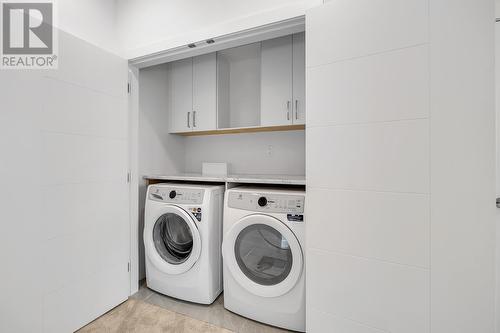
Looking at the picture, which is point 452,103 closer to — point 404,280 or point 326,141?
point 326,141

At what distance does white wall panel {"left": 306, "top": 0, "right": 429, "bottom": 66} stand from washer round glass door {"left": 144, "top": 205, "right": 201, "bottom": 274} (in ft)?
4.81

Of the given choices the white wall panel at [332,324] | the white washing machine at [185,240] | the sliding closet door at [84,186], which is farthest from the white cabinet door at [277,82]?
the white wall panel at [332,324]

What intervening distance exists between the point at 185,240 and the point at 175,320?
566 mm

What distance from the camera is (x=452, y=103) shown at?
1.01 metres

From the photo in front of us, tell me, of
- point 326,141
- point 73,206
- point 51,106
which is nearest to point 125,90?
point 51,106

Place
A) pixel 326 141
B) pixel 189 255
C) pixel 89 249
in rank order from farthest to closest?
pixel 189 255
pixel 89 249
pixel 326 141

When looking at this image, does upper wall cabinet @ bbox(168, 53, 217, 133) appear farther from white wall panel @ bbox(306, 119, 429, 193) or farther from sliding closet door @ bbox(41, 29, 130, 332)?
white wall panel @ bbox(306, 119, 429, 193)

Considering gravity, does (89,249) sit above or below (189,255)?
above

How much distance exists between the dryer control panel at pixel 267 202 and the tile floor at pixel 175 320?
2.71 ft

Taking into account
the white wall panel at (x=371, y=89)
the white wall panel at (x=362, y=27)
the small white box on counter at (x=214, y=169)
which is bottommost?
the small white box on counter at (x=214, y=169)

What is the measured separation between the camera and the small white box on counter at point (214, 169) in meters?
2.39

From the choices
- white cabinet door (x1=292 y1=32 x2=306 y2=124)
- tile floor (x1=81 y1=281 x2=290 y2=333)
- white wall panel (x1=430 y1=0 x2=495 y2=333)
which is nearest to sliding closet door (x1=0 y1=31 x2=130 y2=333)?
tile floor (x1=81 y1=281 x2=290 y2=333)

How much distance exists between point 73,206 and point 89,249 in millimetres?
341

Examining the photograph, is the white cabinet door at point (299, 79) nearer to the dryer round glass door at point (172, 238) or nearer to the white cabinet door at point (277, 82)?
the white cabinet door at point (277, 82)
